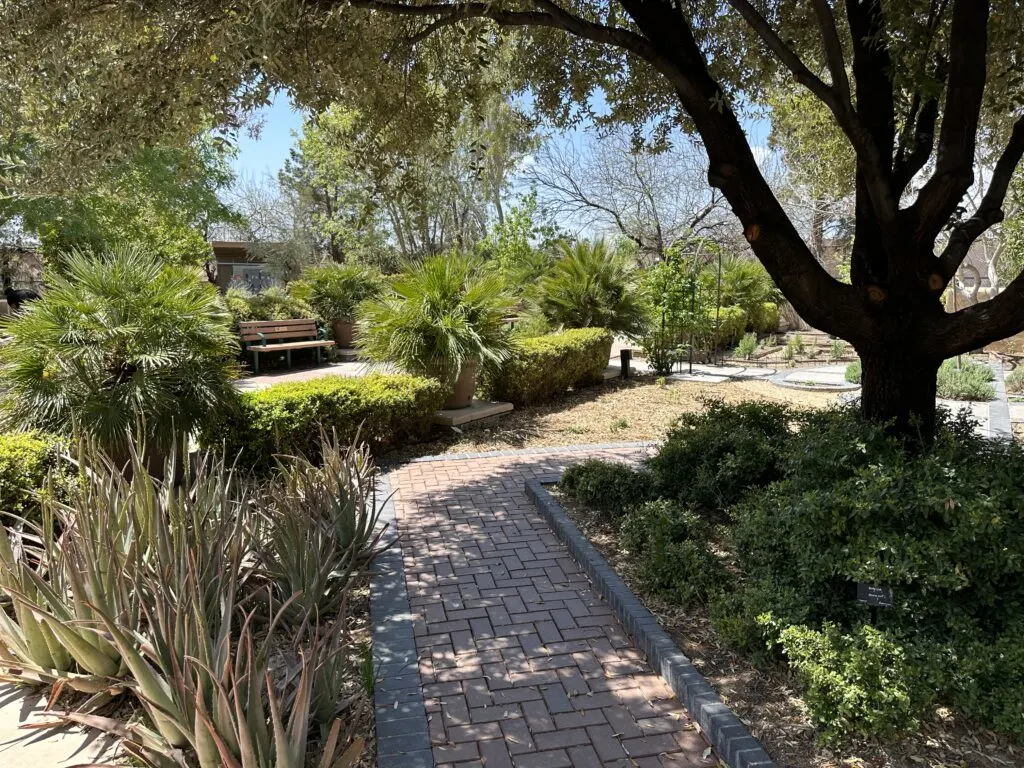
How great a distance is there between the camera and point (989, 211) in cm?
413

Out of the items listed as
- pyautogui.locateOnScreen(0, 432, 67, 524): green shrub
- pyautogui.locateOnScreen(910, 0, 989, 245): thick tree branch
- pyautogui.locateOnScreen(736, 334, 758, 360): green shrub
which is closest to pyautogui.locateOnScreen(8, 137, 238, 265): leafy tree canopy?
pyautogui.locateOnScreen(0, 432, 67, 524): green shrub

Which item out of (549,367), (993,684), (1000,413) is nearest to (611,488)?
(993,684)

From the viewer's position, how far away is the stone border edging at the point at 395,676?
2.53 metres

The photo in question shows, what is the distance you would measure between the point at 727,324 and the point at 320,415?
12620 millimetres

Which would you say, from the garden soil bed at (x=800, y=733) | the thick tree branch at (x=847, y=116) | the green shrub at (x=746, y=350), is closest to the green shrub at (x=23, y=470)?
the garden soil bed at (x=800, y=733)

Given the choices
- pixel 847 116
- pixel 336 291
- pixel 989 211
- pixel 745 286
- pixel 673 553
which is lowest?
pixel 673 553

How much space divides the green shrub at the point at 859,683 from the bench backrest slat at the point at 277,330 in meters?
12.6

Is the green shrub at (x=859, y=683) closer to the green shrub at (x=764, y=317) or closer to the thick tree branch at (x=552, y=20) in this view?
the thick tree branch at (x=552, y=20)

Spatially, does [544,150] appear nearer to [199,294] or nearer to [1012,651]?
[199,294]

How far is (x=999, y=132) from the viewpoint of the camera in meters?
6.89

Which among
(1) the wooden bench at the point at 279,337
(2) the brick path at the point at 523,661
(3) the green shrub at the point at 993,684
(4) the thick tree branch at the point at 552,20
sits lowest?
(2) the brick path at the point at 523,661

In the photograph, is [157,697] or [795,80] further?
[795,80]

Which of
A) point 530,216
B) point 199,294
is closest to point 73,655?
point 199,294

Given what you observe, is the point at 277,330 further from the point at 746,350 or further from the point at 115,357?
the point at 746,350
